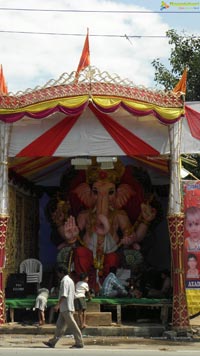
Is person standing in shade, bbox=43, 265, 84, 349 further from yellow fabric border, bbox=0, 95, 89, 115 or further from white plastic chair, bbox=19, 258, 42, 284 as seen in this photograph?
white plastic chair, bbox=19, 258, 42, 284

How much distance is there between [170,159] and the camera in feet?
48.0

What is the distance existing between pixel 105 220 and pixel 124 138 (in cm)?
349

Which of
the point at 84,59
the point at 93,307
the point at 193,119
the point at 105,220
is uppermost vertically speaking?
the point at 84,59

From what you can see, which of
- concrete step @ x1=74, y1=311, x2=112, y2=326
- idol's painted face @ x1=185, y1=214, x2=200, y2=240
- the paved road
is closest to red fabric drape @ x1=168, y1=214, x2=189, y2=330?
idol's painted face @ x1=185, y1=214, x2=200, y2=240

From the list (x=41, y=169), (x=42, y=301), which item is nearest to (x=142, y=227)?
(x=41, y=169)

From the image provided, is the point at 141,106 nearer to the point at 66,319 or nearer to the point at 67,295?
the point at 67,295

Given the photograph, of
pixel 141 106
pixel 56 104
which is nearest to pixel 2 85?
pixel 56 104

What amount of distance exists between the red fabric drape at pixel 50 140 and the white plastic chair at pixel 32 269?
361 cm

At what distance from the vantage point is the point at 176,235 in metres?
14.4

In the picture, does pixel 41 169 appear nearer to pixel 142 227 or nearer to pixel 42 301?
pixel 142 227

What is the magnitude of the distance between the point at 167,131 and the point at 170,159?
2.27 ft

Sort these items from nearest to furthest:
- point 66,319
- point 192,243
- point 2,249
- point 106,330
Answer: point 66,319 < point 106,330 < point 192,243 < point 2,249

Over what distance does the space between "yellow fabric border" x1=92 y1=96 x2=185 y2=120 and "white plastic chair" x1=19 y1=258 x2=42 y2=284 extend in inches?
200

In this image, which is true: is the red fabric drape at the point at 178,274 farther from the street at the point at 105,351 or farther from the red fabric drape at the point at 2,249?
the red fabric drape at the point at 2,249
